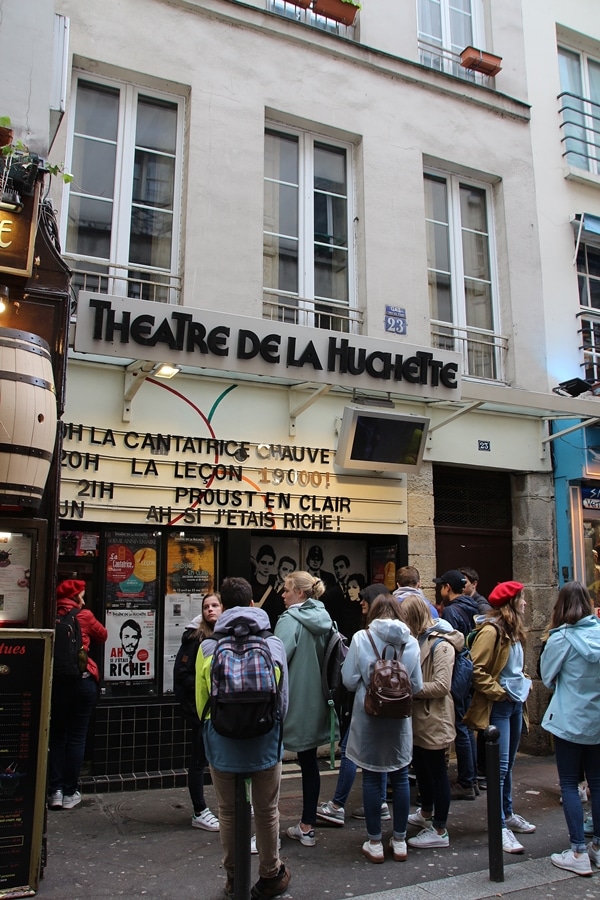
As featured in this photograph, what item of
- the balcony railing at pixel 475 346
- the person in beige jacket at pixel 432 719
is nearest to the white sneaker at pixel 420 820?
the person in beige jacket at pixel 432 719

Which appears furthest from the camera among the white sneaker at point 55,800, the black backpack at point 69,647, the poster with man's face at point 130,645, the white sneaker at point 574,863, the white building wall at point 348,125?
the white building wall at point 348,125

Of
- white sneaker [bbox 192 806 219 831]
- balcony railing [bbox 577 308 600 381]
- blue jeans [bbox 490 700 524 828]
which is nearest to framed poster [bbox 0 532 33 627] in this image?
white sneaker [bbox 192 806 219 831]

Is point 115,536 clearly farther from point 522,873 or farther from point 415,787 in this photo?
point 522,873

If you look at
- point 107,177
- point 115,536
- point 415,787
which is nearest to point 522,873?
point 415,787

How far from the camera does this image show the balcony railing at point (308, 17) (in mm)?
9156

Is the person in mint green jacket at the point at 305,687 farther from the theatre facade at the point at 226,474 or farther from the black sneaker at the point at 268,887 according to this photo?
the theatre facade at the point at 226,474

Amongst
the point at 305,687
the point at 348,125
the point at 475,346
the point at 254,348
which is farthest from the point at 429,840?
A: the point at 348,125

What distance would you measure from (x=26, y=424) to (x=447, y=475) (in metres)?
6.11

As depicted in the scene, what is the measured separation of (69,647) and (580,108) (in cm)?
1007

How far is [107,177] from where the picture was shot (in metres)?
7.94

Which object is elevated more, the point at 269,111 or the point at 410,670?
the point at 269,111

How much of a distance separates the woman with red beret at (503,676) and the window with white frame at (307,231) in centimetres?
412

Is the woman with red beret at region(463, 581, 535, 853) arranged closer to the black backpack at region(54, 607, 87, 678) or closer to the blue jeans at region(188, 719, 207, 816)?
the blue jeans at region(188, 719, 207, 816)

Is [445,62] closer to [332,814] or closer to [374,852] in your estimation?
[332,814]
